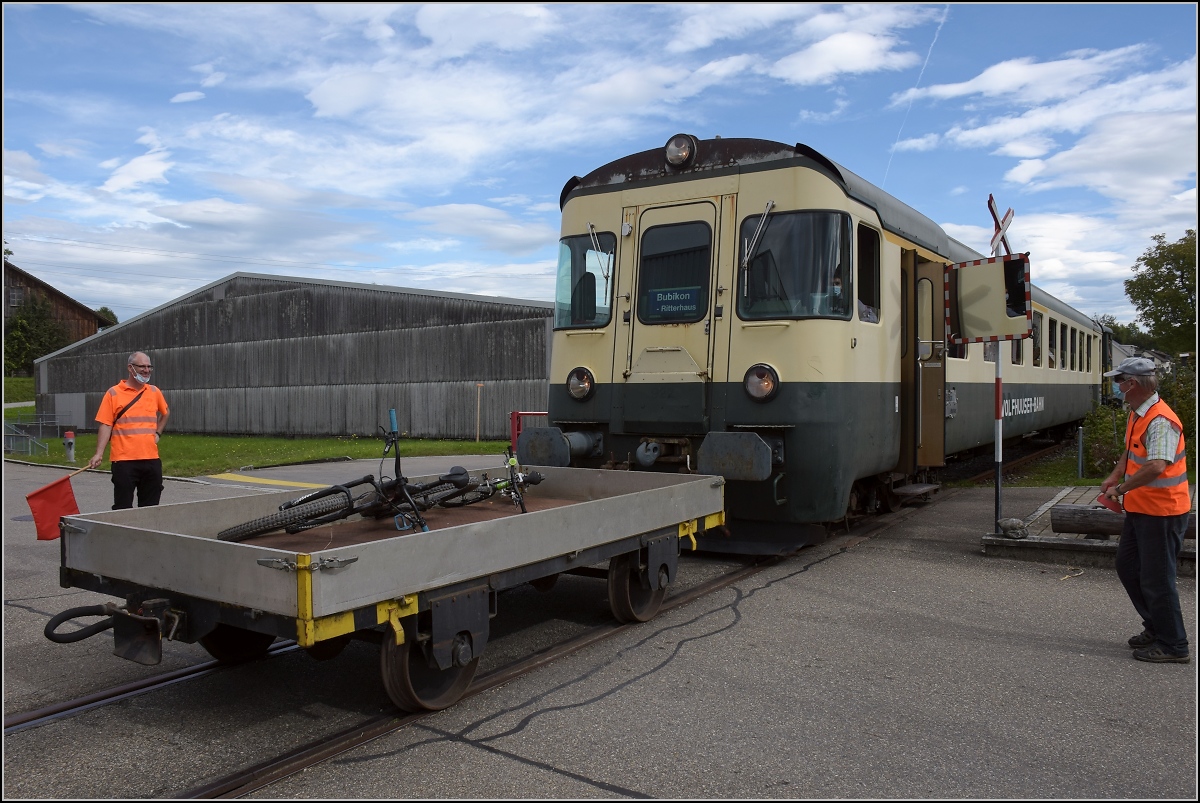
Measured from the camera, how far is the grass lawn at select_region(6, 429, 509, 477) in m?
18.4

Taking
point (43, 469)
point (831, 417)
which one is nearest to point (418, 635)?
point (831, 417)

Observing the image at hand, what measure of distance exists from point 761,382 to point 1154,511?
2.88 metres

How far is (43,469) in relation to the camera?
20422 millimetres

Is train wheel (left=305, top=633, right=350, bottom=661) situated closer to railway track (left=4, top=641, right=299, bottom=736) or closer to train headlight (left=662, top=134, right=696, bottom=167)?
railway track (left=4, top=641, right=299, bottom=736)

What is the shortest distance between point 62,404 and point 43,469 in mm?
25094

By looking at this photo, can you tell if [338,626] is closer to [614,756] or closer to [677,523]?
[614,756]

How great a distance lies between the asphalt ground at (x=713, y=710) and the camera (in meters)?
3.53

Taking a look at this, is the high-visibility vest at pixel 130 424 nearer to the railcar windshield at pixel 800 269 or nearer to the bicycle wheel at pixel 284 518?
the bicycle wheel at pixel 284 518

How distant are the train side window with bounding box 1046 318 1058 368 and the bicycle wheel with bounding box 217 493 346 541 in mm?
14264

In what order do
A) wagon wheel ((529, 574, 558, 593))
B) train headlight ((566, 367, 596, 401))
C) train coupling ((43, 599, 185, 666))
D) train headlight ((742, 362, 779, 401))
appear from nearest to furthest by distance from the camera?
1. train coupling ((43, 599, 185, 666))
2. wagon wheel ((529, 574, 558, 593))
3. train headlight ((742, 362, 779, 401))
4. train headlight ((566, 367, 596, 401))

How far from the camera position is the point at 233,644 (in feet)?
15.9

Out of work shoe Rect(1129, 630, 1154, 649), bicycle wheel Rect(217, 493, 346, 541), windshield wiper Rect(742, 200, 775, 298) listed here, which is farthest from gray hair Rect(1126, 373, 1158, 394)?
bicycle wheel Rect(217, 493, 346, 541)

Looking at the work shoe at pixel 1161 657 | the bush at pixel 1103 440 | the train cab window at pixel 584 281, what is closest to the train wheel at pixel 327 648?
the train cab window at pixel 584 281

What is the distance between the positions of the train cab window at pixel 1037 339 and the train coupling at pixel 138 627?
539 inches
